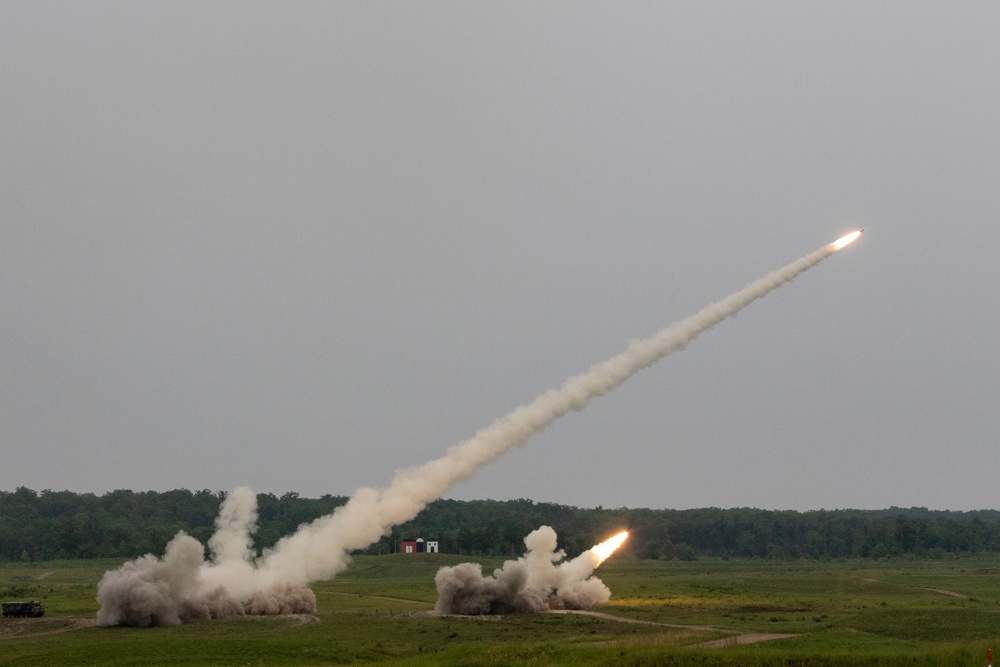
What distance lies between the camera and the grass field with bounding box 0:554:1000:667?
2140 inches

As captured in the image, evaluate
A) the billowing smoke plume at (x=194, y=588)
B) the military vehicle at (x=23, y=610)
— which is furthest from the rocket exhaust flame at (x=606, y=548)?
the military vehicle at (x=23, y=610)

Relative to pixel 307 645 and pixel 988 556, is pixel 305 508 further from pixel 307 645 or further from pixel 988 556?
pixel 307 645

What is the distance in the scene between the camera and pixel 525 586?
80.8 metres

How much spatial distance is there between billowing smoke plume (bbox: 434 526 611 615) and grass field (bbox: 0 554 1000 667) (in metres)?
2.09

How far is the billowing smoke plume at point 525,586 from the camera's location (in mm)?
78750

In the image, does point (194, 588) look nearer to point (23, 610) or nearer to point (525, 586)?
point (23, 610)

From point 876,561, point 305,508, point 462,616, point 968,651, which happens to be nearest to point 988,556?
point 876,561

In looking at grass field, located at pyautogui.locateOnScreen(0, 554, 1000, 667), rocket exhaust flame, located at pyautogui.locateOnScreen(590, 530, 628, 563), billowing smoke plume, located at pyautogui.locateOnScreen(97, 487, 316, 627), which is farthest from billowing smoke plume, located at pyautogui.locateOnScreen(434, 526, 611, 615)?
billowing smoke plume, located at pyautogui.locateOnScreen(97, 487, 316, 627)

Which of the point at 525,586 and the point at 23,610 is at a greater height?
the point at 525,586

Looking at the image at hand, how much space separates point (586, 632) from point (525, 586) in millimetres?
14849

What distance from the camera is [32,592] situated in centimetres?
10144

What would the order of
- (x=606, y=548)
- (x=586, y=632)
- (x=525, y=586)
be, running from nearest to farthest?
(x=586, y=632) → (x=525, y=586) → (x=606, y=548)

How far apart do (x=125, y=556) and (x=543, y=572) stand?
97071 mm

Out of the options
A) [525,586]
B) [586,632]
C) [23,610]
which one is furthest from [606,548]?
[23,610]
